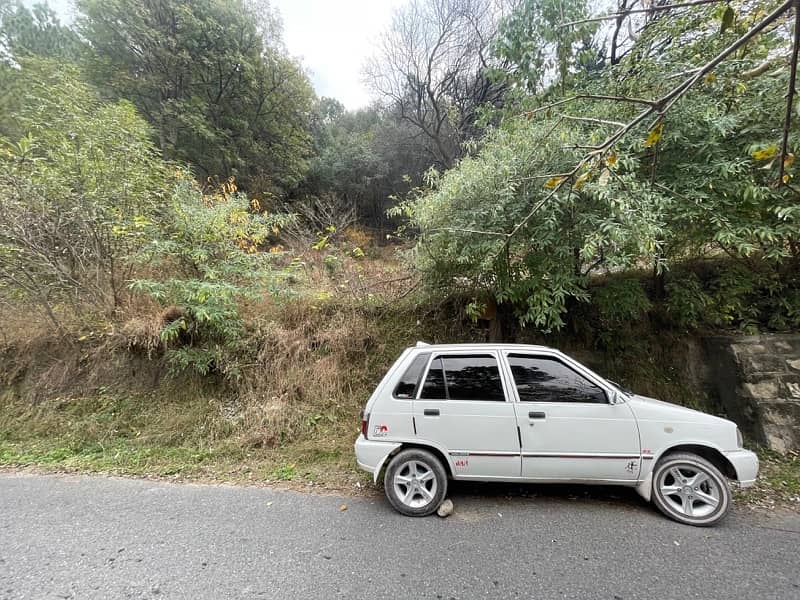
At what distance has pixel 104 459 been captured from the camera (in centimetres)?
385

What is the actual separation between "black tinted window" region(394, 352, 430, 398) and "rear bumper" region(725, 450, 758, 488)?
2634 mm

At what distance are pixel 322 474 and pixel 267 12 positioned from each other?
18107 mm

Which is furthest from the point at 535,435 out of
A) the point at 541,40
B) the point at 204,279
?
the point at 204,279

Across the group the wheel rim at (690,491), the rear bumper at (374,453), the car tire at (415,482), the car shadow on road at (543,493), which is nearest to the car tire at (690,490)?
the wheel rim at (690,491)

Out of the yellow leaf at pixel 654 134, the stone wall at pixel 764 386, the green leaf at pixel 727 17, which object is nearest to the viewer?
the green leaf at pixel 727 17

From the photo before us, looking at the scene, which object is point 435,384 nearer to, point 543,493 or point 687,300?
point 543,493

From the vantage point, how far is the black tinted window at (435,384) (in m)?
2.87

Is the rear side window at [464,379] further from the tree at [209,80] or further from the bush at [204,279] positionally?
the tree at [209,80]

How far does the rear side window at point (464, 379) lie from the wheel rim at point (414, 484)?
644mm

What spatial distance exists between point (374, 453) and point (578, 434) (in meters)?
1.79

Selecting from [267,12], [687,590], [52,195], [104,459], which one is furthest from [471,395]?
[267,12]

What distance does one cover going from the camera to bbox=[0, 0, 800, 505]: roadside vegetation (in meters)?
3.25

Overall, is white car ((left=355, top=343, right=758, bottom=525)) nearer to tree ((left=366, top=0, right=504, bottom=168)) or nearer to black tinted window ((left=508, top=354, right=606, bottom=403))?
black tinted window ((left=508, top=354, right=606, bottom=403))

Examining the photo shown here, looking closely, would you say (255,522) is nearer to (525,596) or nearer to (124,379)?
(525,596)
